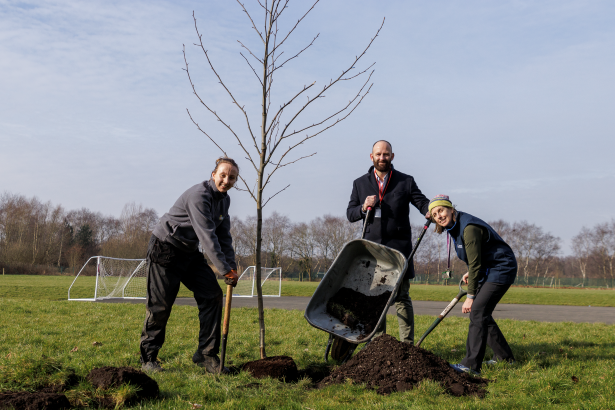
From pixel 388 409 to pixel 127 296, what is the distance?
14.8m

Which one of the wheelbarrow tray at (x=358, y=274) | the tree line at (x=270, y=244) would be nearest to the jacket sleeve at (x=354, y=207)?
the wheelbarrow tray at (x=358, y=274)

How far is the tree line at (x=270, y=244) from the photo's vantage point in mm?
57344

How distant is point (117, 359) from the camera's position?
4488mm

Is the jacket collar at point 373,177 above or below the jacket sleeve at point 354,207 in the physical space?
above

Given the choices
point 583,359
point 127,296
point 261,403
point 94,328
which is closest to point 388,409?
point 261,403

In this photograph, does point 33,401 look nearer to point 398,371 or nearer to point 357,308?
point 398,371

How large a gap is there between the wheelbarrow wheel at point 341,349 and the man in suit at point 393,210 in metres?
0.45

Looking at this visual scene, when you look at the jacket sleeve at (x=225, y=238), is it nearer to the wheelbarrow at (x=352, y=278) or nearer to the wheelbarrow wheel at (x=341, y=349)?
the wheelbarrow at (x=352, y=278)

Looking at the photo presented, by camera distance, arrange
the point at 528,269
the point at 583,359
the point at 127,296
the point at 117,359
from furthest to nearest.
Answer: the point at 528,269, the point at 127,296, the point at 583,359, the point at 117,359

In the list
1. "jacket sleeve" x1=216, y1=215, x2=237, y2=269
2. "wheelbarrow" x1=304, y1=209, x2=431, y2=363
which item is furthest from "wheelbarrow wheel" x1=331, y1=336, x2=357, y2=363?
"jacket sleeve" x1=216, y1=215, x2=237, y2=269

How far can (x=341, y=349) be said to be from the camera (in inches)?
181

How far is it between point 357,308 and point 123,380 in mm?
2445

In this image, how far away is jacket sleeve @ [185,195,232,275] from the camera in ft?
13.1

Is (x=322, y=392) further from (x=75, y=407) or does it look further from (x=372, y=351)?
(x=75, y=407)
